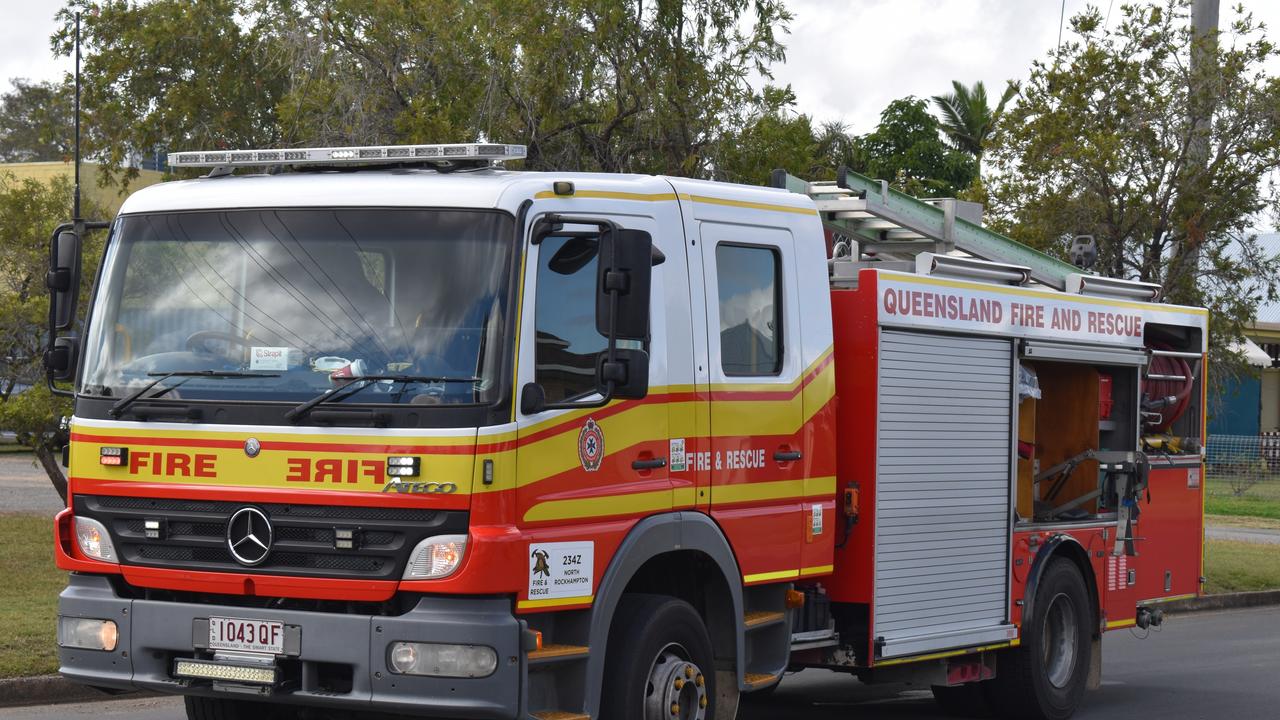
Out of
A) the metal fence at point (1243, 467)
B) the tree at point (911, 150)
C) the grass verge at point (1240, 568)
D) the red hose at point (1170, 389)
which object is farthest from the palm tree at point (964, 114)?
the red hose at point (1170, 389)

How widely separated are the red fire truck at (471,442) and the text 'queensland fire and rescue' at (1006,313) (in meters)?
0.18

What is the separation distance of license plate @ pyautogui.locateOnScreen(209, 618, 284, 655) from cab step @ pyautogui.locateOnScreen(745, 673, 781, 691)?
238cm

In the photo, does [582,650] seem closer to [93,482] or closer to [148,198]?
[93,482]

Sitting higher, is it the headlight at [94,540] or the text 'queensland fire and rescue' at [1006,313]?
the text 'queensland fire and rescue' at [1006,313]

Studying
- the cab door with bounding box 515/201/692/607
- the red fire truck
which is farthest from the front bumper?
the cab door with bounding box 515/201/692/607

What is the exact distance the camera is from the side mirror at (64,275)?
24.7 feet

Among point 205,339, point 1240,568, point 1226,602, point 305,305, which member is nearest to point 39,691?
point 205,339

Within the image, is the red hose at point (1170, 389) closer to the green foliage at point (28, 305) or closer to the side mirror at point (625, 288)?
the side mirror at point (625, 288)

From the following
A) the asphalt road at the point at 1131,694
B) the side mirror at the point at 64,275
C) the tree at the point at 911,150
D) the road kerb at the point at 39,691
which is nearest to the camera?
the side mirror at the point at 64,275

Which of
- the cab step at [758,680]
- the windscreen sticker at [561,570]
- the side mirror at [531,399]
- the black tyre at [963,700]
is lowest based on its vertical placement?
the black tyre at [963,700]

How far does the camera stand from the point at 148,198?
7.62 m

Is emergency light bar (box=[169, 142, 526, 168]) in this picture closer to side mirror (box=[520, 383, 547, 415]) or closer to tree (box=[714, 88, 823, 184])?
side mirror (box=[520, 383, 547, 415])

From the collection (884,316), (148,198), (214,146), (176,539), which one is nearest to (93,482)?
(176,539)

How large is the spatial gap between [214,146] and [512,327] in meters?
15.9
